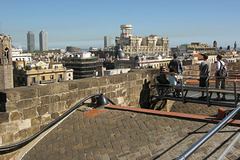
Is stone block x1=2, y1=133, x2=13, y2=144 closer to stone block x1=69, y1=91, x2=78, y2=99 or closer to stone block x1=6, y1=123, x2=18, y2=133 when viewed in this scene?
stone block x1=6, y1=123, x2=18, y2=133

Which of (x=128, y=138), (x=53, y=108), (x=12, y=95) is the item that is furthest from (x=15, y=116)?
(x=128, y=138)

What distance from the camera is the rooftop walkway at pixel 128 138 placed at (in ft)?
12.4

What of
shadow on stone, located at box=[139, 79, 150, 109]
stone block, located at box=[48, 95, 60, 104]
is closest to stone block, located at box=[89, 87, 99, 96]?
stone block, located at box=[48, 95, 60, 104]

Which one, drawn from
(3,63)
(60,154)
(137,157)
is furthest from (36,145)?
(3,63)

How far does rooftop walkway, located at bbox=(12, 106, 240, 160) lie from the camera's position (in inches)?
149

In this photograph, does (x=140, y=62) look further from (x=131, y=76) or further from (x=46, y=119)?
(x=46, y=119)

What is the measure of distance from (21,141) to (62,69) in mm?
59702

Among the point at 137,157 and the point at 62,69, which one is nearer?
the point at 137,157

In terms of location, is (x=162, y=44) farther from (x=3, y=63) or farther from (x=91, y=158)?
(x=91, y=158)

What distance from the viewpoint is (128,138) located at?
436 centimetres

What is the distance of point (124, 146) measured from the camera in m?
4.14

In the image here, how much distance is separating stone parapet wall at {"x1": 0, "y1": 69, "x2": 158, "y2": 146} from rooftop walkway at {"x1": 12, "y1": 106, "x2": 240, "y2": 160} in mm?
293

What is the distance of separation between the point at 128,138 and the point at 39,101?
5.98 feet

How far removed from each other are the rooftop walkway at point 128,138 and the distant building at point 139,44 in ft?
428
